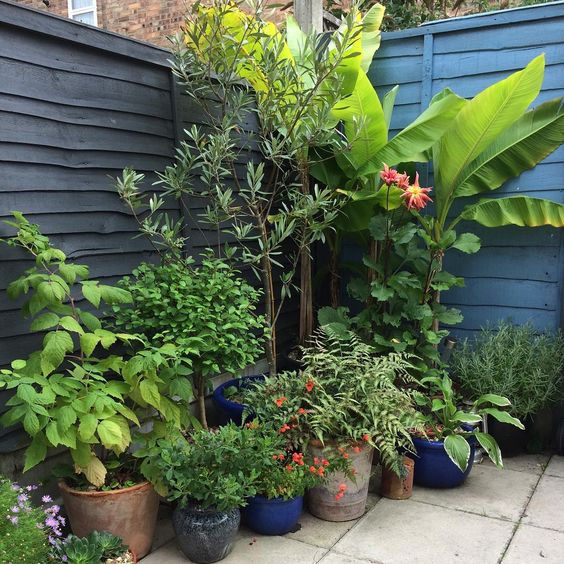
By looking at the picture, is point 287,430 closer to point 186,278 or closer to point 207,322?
point 207,322

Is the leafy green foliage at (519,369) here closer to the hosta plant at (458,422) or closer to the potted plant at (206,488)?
the hosta plant at (458,422)

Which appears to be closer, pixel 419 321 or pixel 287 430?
pixel 287 430

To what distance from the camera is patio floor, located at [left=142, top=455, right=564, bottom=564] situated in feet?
10.1

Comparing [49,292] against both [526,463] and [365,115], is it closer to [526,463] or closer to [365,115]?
[365,115]

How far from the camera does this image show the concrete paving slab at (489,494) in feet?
11.8

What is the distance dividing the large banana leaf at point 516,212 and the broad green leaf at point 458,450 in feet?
5.26

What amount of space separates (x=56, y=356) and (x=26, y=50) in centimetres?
151

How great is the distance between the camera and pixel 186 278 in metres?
3.34

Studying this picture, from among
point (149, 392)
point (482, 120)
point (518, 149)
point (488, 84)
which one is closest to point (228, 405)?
point (149, 392)

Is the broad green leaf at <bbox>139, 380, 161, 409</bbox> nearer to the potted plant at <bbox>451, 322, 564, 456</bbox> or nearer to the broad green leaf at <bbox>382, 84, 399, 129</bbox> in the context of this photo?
the potted plant at <bbox>451, 322, 564, 456</bbox>

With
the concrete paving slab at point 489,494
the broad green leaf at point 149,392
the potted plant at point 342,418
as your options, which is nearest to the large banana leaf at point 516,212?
the potted plant at point 342,418

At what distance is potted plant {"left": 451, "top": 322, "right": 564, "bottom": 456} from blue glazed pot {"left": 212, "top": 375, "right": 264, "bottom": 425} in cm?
160

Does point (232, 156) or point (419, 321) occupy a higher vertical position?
point (232, 156)

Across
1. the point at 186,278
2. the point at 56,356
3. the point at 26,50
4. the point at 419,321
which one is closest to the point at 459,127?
the point at 419,321
